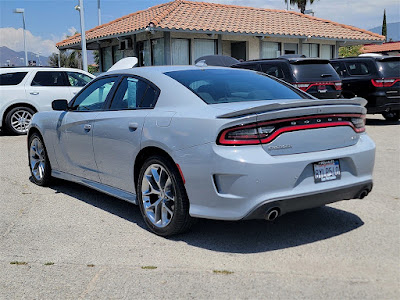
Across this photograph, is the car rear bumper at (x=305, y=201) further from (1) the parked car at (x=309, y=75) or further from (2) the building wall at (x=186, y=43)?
(2) the building wall at (x=186, y=43)

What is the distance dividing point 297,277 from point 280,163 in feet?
2.75

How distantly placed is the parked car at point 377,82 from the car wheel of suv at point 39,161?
9061mm

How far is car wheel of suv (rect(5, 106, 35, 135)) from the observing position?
39.6 ft

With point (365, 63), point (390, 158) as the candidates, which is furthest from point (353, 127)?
point (365, 63)

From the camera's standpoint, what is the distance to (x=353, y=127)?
407cm

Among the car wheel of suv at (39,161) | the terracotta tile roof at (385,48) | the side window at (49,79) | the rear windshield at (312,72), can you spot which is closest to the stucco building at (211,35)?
the side window at (49,79)

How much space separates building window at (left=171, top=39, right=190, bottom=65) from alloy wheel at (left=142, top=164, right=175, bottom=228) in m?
16.0

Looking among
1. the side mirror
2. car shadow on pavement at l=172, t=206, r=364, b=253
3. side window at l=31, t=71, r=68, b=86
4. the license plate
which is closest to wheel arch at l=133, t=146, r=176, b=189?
car shadow on pavement at l=172, t=206, r=364, b=253

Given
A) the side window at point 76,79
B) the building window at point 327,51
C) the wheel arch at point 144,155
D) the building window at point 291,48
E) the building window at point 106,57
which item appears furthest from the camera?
the building window at point 327,51

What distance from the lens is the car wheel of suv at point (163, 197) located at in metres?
3.92

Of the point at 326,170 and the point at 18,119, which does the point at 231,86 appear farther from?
the point at 18,119

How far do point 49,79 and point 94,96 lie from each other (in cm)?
774

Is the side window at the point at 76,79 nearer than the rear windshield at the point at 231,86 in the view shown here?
No

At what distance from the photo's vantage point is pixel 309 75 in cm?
1132
